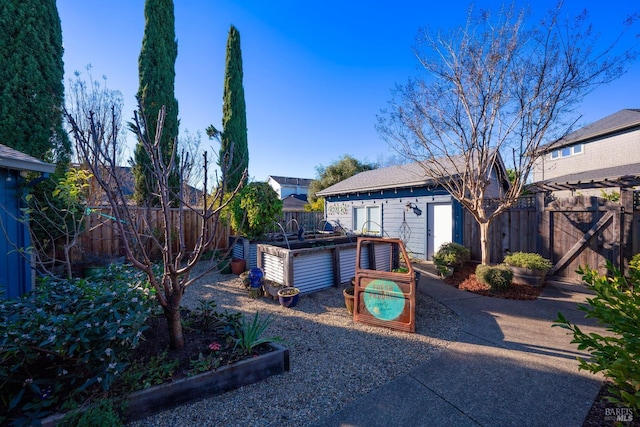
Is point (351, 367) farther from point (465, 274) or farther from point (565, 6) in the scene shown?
point (565, 6)

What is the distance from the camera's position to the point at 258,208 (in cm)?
687

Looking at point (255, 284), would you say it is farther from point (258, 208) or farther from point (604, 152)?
point (604, 152)

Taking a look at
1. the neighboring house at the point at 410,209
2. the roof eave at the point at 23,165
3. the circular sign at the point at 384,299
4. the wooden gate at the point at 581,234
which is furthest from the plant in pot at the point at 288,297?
the wooden gate at the point at 581,234

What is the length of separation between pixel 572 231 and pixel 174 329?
839cm

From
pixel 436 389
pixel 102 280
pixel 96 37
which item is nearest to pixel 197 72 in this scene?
pixel 96 37

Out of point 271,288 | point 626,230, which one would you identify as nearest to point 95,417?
point 271,288

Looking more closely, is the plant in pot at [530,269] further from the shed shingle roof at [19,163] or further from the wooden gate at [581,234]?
the shed shingle roof at [19,163]

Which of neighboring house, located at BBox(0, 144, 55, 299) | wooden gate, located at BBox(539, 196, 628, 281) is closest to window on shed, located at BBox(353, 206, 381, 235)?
wooden gate, located at BBox(539, 196, 628, 281)

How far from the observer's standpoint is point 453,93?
22.3 ft

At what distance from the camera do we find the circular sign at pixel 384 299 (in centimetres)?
410

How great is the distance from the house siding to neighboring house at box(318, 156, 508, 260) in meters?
5.51

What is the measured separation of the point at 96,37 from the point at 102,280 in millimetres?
8204

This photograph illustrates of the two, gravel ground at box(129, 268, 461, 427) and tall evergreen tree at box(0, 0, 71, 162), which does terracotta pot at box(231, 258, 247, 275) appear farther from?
tall evergreen tree at box(0, 0, 71, 162)

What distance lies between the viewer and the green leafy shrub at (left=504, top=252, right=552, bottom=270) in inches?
241
